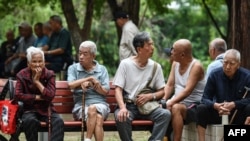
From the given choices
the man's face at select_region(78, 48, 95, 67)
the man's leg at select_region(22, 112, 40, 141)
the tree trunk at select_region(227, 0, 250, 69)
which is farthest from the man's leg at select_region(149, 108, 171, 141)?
the tree trunk at select_region(227, 0, 250, 69)

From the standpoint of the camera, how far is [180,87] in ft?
37.7

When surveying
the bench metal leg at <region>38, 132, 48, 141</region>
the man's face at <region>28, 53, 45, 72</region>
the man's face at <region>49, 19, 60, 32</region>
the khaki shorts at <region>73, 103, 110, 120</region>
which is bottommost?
the bench metal leg at <region>38, 132, 48, 141</region>

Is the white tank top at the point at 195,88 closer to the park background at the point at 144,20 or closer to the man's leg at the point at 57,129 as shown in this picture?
the park background at the point at 144,20

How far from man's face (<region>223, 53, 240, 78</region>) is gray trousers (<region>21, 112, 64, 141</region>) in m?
2.20

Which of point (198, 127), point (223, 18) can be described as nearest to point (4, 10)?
point (198, 127)

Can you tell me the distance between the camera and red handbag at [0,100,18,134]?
10.5 m

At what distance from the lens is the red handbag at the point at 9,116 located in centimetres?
1050

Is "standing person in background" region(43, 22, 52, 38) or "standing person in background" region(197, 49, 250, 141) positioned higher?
"standing person in background" region(43, 22, 52, 38)

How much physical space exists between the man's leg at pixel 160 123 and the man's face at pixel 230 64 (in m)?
0.95

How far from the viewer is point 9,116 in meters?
10.5

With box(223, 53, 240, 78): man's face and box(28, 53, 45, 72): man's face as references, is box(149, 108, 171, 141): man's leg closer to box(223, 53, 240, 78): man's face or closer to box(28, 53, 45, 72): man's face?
box(223, 53, 240, 78): man's face

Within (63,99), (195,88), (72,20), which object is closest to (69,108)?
(63,99)

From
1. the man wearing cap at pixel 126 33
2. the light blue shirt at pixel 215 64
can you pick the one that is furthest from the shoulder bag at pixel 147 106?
the man wearing cap at pixel 126 33

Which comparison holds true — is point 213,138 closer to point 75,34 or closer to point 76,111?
point 76,111
